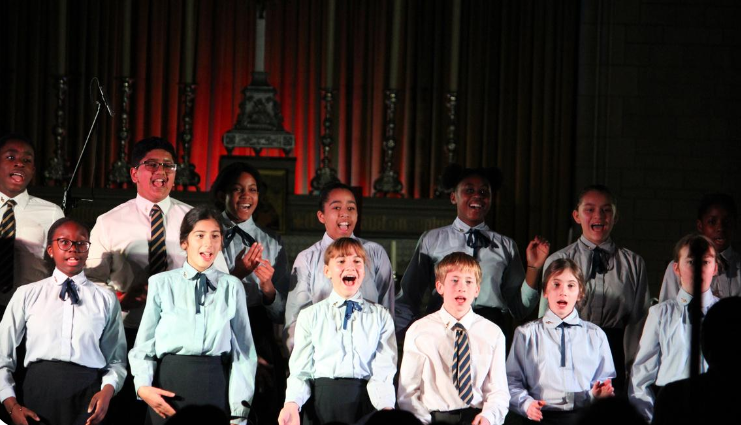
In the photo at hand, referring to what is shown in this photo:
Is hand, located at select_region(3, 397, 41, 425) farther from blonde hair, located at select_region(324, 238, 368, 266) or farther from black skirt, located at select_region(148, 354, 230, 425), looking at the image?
blonde hair, located at select_region(324, 238, 368, 266)

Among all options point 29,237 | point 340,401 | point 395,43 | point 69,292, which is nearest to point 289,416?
point 340,401

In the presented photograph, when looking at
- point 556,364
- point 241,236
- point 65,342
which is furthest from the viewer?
point 241,236

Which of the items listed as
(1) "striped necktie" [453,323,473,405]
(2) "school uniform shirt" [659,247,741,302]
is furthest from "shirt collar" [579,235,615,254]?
(1) "striped necktie" [453,323,473,405]

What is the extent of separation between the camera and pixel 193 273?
3930mm

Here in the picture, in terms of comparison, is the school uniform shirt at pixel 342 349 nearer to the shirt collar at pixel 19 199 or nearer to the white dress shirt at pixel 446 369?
the white dress shirt at pixel 446 369

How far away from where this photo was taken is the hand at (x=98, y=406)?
3.82 m

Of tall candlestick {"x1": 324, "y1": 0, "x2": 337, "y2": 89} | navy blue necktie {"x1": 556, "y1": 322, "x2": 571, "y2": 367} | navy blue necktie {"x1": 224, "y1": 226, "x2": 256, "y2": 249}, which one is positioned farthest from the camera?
tall candlestick {"x1": 324, "y1": 0, "x2": 337, "y2": 89}

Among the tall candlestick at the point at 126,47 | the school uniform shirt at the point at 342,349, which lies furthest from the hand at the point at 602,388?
Answer: the tall candlestick at the point at 126,47

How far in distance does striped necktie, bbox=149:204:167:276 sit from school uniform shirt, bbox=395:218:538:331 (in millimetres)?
1263

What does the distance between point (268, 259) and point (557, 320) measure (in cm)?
144

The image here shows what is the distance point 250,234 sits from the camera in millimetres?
4680

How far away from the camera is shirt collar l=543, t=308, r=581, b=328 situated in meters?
4.25

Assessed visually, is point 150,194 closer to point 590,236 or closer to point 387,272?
point 387,272

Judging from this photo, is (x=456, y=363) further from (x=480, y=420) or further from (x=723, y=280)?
(x=723, y=280)
